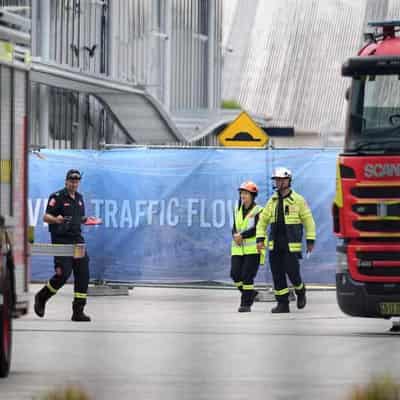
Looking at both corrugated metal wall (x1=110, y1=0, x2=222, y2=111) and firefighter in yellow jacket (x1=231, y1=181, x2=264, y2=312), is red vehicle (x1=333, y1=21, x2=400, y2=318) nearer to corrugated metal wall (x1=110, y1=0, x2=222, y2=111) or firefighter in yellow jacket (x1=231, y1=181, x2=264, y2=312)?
firefighter in yellow jacket (x1=231, y1=181, x2=264, y2=312)

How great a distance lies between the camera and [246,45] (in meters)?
98.4

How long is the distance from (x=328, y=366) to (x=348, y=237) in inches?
155

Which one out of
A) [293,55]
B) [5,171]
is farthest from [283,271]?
[293,55]

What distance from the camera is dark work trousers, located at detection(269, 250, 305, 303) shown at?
72.5ft

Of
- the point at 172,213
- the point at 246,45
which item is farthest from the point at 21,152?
the point at 246,45

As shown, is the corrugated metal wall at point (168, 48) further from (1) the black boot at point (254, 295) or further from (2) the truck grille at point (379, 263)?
(2) the truck grille at point (379, 263)

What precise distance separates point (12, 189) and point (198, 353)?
2.82 m

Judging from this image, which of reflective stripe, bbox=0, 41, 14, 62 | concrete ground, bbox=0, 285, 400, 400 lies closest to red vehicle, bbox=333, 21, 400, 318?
concrete ground, bbox=0, 285, 400, 400

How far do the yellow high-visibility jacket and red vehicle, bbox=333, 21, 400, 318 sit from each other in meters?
3.97

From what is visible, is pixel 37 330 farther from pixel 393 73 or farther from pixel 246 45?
pixel 246 45

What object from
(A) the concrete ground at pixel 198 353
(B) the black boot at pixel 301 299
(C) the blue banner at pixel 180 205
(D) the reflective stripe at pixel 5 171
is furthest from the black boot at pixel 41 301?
(D) the reflective stripe at pixel 5 171

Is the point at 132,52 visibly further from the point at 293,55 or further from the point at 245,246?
the point at 293,55

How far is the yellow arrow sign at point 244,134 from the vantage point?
2834 cm

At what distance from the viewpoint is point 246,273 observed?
22.6 metres
